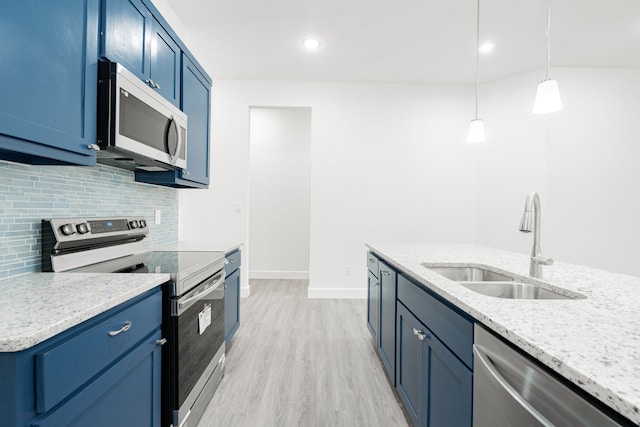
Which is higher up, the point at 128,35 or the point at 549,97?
the point at 128,35

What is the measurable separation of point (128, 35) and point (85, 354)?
1.42 m

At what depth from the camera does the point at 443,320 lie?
3.73 feet

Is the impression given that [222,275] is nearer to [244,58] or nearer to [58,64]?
[58,64]

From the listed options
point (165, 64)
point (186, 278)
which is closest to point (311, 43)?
point (165, 64)

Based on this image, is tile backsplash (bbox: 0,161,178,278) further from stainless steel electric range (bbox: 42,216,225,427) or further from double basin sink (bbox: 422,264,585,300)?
double basin sink (bbox: 422,264,585,300)

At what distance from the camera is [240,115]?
12.6ft

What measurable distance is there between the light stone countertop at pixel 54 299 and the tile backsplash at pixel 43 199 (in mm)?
104

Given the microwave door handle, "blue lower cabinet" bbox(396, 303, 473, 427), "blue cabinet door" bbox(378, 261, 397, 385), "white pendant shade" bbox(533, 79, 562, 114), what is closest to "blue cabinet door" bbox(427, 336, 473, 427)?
"blue lower cabinet" bbox(396, 303, 473, 427)

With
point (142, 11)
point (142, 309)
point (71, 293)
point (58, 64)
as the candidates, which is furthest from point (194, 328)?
point (142, 11)

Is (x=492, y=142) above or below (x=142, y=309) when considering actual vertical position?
above

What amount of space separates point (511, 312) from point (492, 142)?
3.68 meters

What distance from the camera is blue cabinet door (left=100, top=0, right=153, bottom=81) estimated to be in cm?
131

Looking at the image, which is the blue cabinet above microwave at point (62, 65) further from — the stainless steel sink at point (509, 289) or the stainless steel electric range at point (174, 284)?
the stainless steel sink at point (509, 289)

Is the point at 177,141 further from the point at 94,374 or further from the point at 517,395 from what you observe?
the point at 517,395
